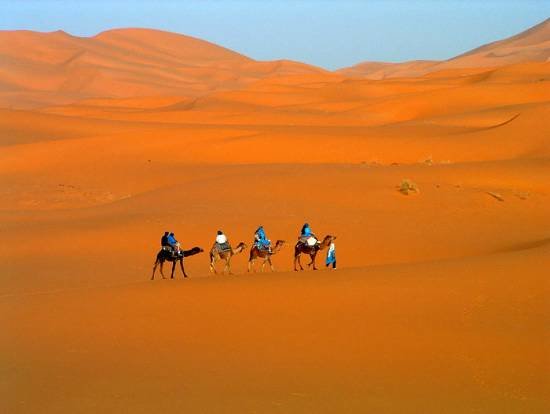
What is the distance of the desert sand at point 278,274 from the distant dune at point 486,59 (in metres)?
101

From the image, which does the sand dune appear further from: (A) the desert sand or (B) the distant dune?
→ (A) the desert sand

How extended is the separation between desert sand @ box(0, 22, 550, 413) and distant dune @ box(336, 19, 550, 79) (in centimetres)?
10090

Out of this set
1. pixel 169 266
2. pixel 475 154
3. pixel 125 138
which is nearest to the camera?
pixel 169 266

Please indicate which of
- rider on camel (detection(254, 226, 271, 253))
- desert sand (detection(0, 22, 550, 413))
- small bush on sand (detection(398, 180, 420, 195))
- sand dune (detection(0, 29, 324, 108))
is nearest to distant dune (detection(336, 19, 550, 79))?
sand dune (detection(0, 29, 324, 108))

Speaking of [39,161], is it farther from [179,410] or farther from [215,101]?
[215,101]

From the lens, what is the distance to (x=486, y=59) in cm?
14962

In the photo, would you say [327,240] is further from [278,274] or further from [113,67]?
[113,67]

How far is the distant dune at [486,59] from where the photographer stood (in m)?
141

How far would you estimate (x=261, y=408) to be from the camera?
7.23 m

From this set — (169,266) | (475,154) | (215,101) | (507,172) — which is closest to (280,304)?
(169,266)

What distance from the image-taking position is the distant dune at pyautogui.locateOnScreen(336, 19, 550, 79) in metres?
141

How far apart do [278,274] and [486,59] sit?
145 m

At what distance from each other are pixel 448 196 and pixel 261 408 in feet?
50.1

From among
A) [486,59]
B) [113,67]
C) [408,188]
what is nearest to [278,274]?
[408,188]
